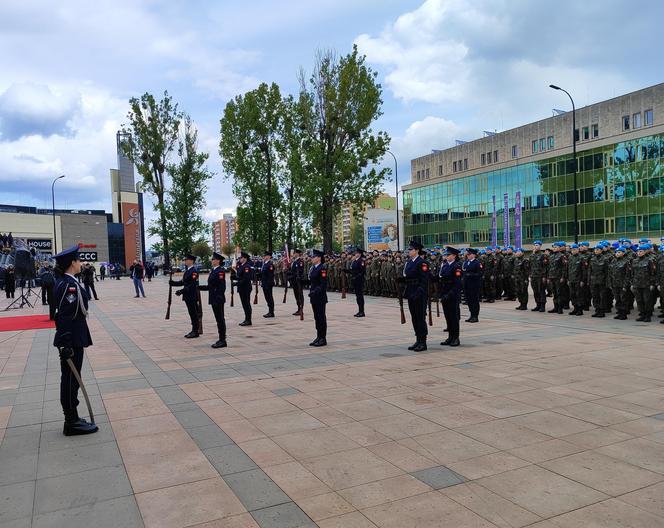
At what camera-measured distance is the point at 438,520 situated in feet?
11.8

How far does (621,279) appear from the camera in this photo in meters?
14.0

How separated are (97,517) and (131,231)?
117 m

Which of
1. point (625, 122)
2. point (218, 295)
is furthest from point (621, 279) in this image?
point (625, 122)

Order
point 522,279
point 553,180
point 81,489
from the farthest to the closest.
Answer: point 553,180 → point 522,279 → point 81,489

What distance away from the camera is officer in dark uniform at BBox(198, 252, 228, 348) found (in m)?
10.9

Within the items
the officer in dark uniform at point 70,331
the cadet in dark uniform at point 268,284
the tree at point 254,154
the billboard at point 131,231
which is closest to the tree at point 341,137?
the tree at point 254,154

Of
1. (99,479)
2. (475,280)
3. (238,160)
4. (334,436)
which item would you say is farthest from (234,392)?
(238,160)

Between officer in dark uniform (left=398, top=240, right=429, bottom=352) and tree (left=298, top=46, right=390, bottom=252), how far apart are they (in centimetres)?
2278

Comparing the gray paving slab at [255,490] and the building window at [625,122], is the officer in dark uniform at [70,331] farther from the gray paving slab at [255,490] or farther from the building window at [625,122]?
the building window at [625,122]

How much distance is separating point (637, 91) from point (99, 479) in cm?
5666

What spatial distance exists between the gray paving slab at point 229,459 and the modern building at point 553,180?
145 ft

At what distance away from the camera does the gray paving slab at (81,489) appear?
13.1ft

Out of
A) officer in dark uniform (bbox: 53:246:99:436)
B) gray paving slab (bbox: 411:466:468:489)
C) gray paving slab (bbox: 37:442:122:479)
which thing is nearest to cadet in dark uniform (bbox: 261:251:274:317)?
officer in dark uniform (bbox: 53:246:99:436)

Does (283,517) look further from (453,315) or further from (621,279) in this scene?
(621,279)
